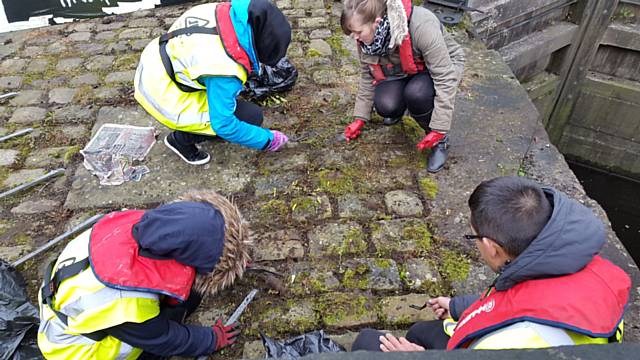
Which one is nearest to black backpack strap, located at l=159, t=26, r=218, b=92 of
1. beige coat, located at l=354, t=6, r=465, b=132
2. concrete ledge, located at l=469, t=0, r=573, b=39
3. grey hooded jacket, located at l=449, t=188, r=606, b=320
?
beige coat, located at l=354, t=6, r=465, b=132

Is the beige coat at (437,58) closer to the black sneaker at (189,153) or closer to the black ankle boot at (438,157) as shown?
the black ankle boot at (438,157)

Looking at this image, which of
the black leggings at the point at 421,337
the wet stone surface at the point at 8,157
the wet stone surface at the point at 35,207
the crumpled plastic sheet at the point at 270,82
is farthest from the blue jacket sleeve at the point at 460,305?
the wet stone surface at the point at 8,157

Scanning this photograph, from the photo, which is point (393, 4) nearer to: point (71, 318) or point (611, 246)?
point (611, 246)

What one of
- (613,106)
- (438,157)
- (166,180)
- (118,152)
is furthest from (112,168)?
(613,106)

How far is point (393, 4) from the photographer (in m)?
2.65

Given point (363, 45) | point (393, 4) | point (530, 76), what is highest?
point (393, 4)

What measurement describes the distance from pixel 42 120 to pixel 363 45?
2.91 meters

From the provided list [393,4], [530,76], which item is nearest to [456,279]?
[393,4]

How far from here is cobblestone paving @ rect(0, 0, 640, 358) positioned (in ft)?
8.44

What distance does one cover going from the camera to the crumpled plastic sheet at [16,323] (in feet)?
7.04

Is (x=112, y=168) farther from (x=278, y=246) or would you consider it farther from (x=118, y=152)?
(x=278, y=246)

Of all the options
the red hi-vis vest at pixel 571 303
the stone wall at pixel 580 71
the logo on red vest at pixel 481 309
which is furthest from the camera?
the stone wall at pixel 580 71

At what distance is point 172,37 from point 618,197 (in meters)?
7.50

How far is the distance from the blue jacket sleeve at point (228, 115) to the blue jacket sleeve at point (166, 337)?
1358 millimetres
